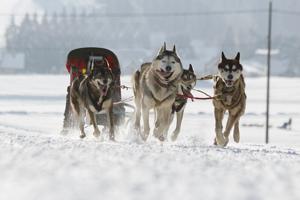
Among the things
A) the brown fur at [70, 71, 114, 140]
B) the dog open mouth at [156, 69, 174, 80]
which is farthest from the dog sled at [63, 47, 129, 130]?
the dog open mouth at [156, 69, 174, 80]

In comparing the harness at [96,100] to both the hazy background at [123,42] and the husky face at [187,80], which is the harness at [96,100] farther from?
the hazy background at [123,42]

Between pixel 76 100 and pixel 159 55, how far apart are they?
1460 mm

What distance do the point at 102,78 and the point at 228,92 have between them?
63.4 inches

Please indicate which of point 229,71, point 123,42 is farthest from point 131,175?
point 123,42

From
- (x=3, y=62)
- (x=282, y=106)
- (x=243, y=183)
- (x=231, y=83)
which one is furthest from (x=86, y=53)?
(x=3, y=62)

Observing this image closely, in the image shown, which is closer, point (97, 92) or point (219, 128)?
point (219, 128)

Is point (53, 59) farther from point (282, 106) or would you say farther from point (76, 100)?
point (76, 100)

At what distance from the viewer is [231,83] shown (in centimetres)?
873

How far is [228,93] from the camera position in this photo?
28.9 feet

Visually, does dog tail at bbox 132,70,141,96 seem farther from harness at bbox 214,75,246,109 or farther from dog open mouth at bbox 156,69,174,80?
harness at bbox 214,75,246,109

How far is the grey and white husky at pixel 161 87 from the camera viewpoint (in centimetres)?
904

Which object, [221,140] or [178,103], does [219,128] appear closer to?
[221,140]

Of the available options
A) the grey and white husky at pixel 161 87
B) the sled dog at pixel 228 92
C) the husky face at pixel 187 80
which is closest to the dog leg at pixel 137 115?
the grey and white husky at pixel 161 87

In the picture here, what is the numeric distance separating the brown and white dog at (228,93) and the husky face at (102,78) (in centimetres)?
138
